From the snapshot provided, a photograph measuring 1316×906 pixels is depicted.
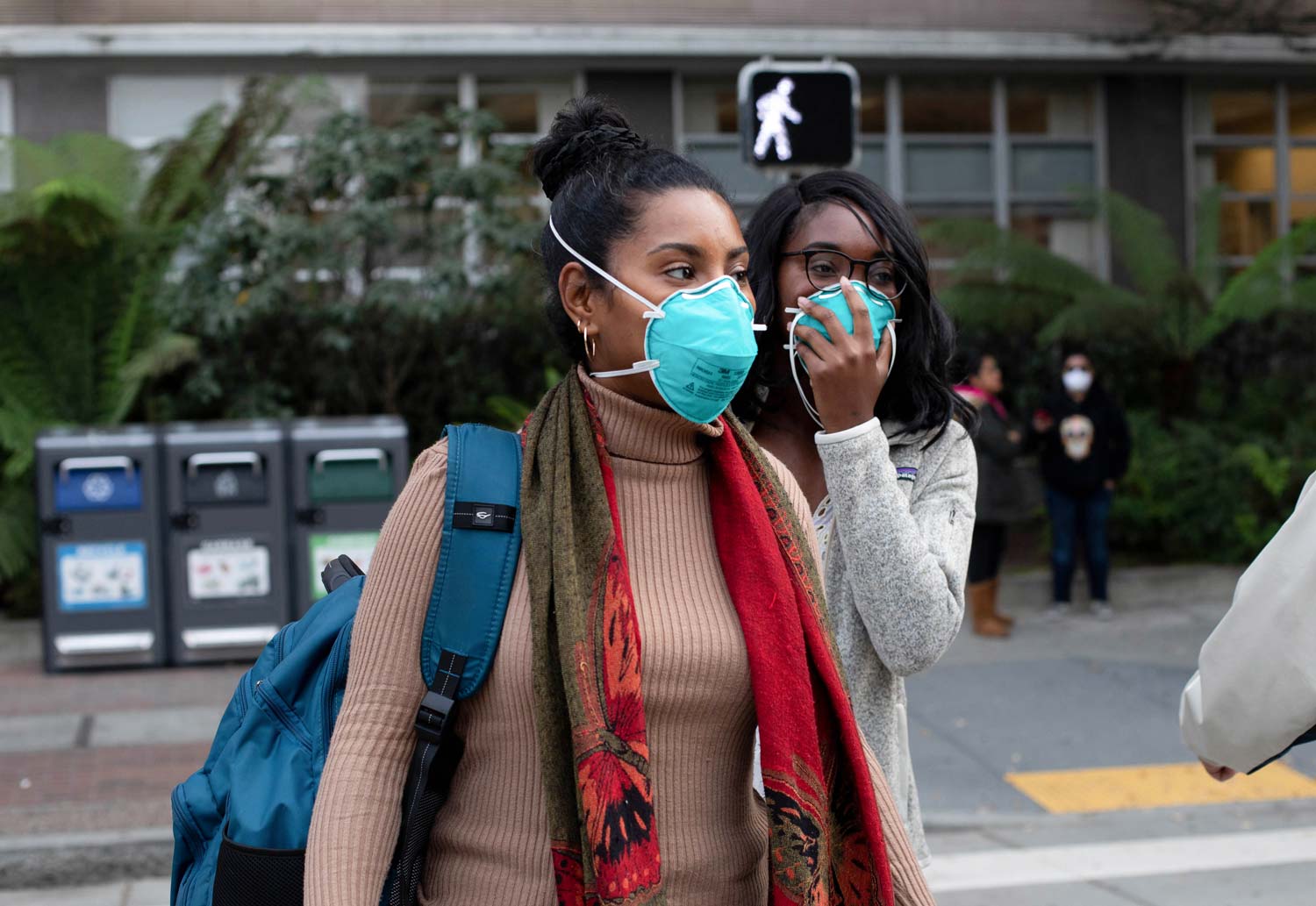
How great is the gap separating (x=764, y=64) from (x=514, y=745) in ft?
19.1

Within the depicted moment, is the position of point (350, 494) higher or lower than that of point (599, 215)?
lower

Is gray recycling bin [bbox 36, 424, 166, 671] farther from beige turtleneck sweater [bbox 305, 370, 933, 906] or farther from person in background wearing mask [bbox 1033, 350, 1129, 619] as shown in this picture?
beige turtleneck sweater [bbox 305, 370, 933, 906]

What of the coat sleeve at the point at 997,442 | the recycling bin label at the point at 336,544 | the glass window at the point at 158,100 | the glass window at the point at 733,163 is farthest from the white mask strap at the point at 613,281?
the glass window at the point at 158,100

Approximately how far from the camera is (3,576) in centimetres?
1045

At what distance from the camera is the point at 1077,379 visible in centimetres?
1058

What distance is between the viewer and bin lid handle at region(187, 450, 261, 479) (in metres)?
9.27

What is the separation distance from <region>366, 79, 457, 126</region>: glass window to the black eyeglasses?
41.8 feet

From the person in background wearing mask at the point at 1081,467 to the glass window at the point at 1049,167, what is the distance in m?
5.81

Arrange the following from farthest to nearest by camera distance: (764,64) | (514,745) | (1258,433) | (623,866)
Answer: (1258,433) < (764,64) < (514,745) < (623,866)

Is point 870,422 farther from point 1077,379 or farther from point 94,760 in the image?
point 1077,379

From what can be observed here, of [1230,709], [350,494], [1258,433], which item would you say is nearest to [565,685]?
[1230,709]

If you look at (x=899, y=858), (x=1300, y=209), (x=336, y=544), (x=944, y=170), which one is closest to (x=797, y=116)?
(x=336, y=544)

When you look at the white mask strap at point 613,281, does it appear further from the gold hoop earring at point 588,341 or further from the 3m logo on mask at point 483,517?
the 3m logo on mask at point 483,517

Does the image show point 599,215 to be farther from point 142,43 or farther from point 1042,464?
point 142,43
